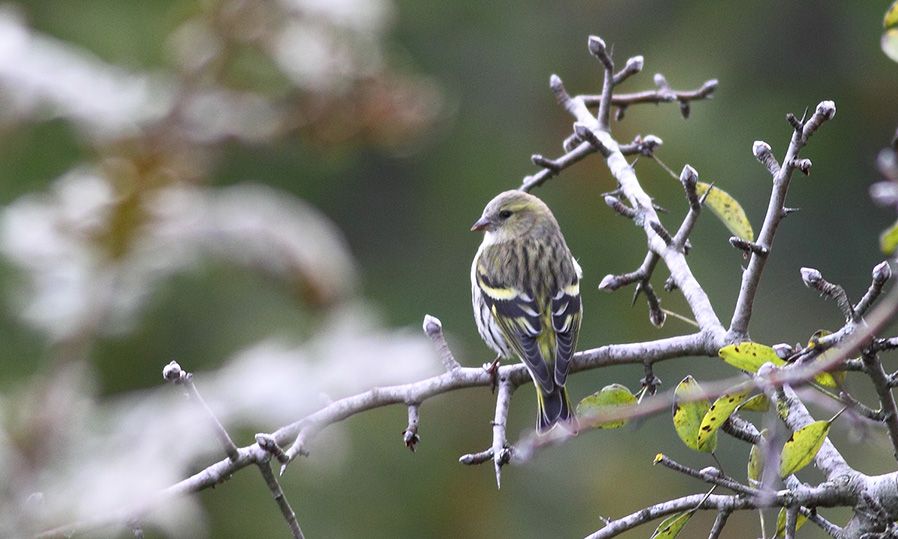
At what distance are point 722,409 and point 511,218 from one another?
2881 millimetres

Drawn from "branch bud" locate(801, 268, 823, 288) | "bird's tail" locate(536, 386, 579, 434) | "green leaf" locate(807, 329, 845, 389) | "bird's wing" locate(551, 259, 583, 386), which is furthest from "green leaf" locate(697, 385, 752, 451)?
"bird's tail" locate(536, 386, 579, 434)

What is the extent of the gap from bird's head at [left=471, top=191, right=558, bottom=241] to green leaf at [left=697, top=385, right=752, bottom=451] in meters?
2.71

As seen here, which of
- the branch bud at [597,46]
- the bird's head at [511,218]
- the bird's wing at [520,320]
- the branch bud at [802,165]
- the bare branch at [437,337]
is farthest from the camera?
the bird's head at [511,218]

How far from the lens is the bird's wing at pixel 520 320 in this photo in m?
4.07

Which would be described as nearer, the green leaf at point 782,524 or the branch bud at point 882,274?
the branch bud at point 882,274

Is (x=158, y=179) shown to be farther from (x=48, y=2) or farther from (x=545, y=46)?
(x=545, y=46)

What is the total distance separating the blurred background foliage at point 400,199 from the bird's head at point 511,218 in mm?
779

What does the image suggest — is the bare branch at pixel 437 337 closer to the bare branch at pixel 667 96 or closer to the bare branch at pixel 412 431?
the bare branch at pixel 412 431

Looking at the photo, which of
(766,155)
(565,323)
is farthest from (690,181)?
(565,323)

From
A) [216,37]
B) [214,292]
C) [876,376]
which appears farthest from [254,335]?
[876,376]

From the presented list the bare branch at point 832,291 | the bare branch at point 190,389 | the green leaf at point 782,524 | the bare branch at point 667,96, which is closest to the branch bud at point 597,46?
the bare branch at point 667,96

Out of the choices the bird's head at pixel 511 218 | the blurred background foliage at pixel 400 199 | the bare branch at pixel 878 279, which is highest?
the blurred background foliage at pixel 400 199

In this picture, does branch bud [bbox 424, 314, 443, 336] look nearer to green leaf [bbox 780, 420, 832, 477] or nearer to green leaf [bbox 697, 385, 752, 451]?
green leaf [bbox 697, 385, 752, 451]

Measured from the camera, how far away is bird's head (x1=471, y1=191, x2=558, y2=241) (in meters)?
5.35
